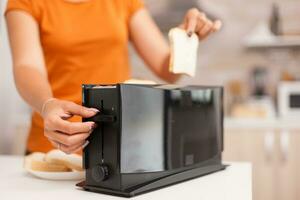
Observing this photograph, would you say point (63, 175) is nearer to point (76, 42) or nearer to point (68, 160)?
point (68, 160)

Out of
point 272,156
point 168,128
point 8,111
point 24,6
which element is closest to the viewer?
point 168,128

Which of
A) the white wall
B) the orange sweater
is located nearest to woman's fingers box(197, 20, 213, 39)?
the orange sweater

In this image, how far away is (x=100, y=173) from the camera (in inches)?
36.9

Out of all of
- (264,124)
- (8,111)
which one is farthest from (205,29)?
(8,111)

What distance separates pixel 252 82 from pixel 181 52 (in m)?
1.97

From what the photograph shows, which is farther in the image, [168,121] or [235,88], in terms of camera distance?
[235,88]

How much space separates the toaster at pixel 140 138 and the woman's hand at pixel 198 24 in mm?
172

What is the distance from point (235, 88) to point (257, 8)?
51cm

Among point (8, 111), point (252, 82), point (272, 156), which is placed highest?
point (252, 82)

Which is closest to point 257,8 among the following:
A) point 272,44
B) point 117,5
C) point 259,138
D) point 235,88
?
point 272,44

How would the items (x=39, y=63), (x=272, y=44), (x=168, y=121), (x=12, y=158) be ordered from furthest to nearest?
1. (x=272, y=44)
2. (x=12, y=158)
3. (x=39, y=63)
4. (x=168, y=121)

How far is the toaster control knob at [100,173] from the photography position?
94 cm

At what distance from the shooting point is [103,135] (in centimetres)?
94

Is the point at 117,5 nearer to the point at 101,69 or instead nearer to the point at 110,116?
the point at 101,69
